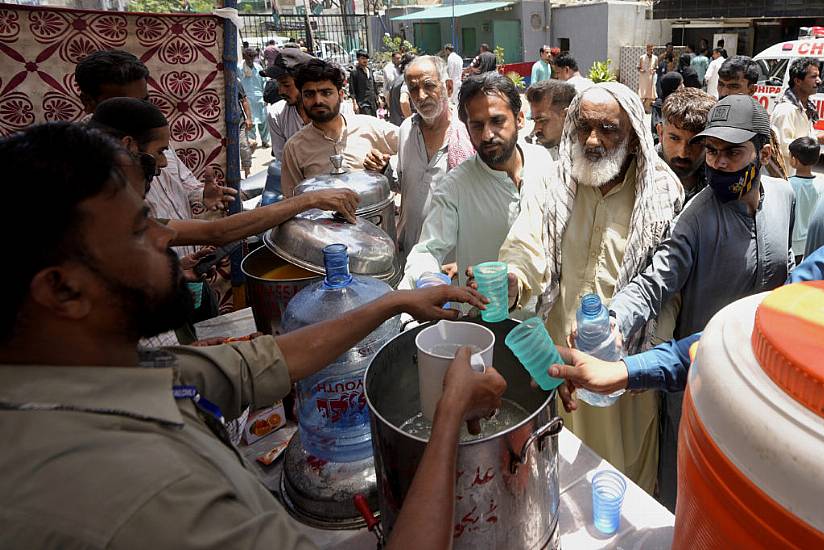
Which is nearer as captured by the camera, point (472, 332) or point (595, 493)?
point (472, 332)

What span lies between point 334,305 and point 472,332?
57 cm

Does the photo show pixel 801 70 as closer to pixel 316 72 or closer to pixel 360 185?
pixel 316 72

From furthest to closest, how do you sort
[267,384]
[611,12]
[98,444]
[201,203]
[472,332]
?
1. [611,12]
2. [201,203]
3. [267,384]
4. [472,332]
5. [98,444]

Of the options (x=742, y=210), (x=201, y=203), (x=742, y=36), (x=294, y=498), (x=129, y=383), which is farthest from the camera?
(x=742, y=36)

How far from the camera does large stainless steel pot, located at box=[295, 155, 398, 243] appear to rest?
2227 millimetres

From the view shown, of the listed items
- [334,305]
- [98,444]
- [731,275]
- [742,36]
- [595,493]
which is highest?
[742,36]

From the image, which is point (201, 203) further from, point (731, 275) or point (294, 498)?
point (731, 275)

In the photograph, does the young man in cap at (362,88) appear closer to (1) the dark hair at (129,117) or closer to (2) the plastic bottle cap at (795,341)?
(1) the dark hair at (129,117)

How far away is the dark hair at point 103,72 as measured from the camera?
278 centimetres

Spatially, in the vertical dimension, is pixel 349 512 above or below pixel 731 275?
below

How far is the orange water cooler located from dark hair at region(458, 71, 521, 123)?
1.89m

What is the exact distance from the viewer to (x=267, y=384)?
4.52 ft

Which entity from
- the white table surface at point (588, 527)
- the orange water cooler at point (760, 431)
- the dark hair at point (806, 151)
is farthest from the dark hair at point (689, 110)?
the orange water cooler at point (760, 431)

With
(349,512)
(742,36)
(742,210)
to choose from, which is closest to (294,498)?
(349,512)
